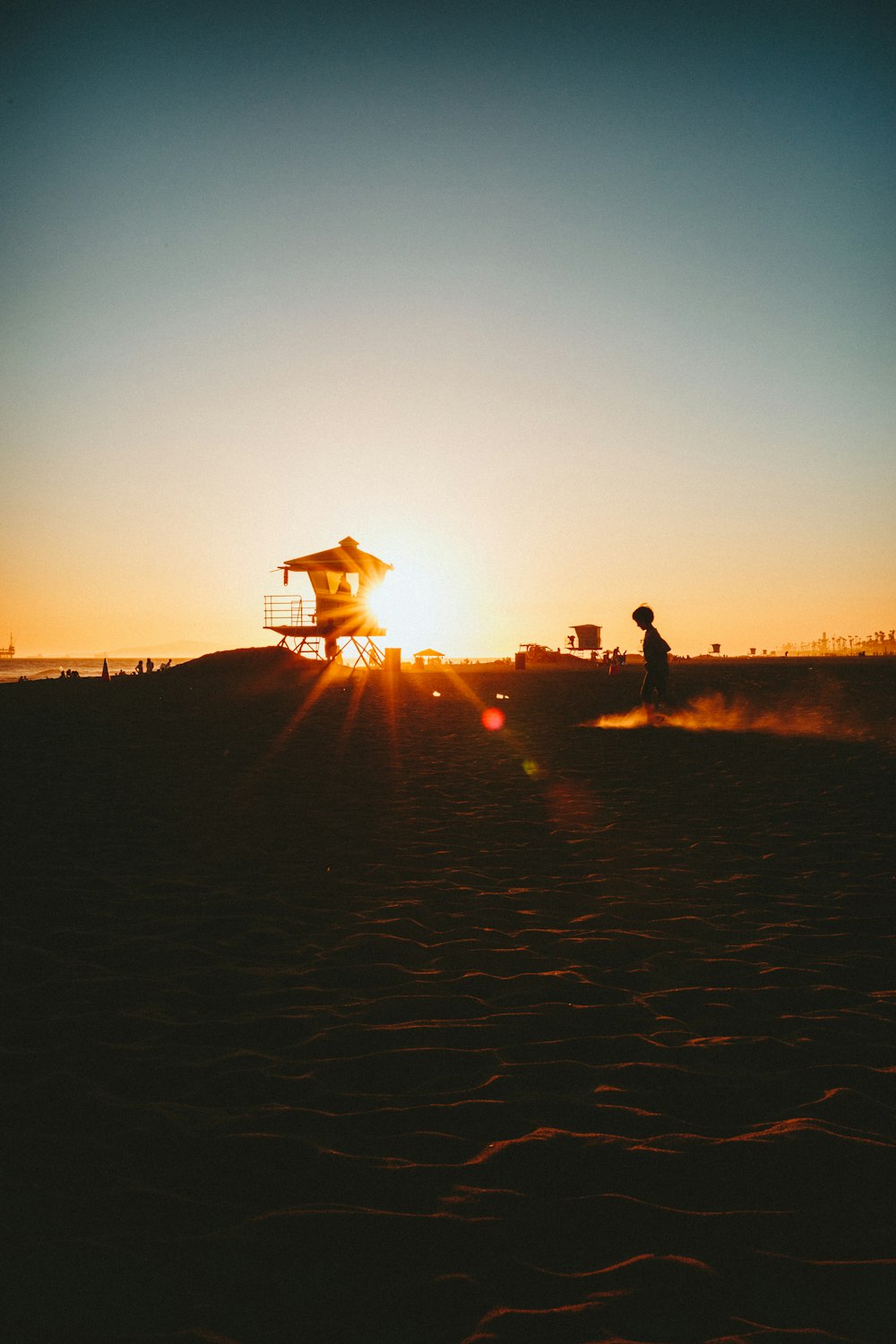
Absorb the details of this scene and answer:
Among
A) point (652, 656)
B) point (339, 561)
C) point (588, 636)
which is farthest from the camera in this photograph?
point (588, 636)

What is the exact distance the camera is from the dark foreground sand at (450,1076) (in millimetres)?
2379

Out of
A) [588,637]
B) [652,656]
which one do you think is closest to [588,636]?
[588,637]

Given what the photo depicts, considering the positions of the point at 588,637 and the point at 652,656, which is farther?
the point at 588,637

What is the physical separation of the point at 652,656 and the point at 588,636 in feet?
196

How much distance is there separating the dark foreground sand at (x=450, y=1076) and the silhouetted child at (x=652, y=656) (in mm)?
7129

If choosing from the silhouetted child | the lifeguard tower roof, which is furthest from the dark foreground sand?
the lifeguard tower roof

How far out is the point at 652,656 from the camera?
17125 millimetres

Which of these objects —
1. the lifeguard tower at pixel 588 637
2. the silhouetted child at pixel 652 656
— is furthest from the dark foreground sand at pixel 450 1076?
the lifeguard tower at pixel 588 637

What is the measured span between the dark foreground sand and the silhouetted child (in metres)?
7.13

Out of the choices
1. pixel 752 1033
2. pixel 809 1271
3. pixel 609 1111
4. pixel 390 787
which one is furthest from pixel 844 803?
pixel 809 1271

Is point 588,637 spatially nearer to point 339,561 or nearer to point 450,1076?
point 339,561

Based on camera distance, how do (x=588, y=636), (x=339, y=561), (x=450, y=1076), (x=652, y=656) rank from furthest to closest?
(x=588, y=636) < (x=339, y=561) < (x=652, y=656) < (x=450, y=1076)

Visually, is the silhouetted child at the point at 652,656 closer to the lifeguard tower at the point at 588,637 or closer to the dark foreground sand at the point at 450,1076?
the dark foreground sand at the point at 450,1076

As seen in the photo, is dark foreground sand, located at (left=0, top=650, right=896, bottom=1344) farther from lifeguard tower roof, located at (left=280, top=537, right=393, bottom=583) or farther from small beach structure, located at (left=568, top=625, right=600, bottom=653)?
small beach structure, located at (left=568, top=625, right=600, bottom=653)
